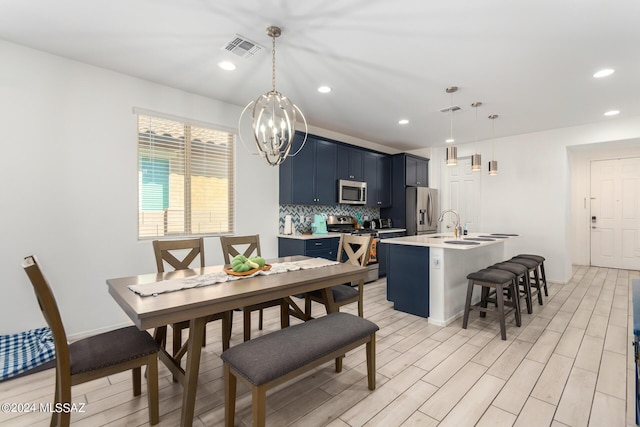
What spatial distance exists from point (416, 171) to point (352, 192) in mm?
1747

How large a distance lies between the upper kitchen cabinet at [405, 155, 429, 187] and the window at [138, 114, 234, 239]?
3.59 meters

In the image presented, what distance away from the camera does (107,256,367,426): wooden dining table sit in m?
1.46

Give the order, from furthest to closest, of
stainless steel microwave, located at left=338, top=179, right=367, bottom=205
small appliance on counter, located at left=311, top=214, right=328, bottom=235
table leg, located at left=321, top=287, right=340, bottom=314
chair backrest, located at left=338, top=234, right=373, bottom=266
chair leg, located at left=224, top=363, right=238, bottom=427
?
stainless steel microwave, located at left=338, top=179, right=367, bottom=205 → small appliance on counter, located at left=311, top=214, right=328, bottom=235 → chair backrest, located at left=338, top=234, right=373, bottom=266 → table leg, located at left=321, top=287, right=340, bottom=314 → chair leg, located at left=224, top=363, right=238, bottom=427

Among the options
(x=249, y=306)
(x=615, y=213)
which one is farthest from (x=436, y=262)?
(x=615, y=213)

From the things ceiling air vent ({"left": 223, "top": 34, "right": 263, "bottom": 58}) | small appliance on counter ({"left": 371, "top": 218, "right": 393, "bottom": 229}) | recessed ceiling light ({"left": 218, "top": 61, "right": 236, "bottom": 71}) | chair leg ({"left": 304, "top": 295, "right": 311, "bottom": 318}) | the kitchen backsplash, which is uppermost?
recessed ceiling light ({"left": 218, "top": 61, "right": 236, "bottom": 71})

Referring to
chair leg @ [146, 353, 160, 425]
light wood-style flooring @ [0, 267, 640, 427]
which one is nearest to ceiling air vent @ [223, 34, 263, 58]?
chair leg @ [146, 353, 160, 425]

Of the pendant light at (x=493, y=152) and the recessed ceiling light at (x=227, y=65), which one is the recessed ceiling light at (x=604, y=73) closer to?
the pendant light at (x=493, y=152)

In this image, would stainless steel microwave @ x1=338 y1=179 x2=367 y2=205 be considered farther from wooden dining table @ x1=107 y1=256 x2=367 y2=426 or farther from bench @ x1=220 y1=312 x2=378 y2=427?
bench @ x1=220 y1=312 x2=378 y2=427

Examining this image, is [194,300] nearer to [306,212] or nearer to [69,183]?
[69,183]

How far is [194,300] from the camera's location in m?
1.56

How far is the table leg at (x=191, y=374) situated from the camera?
1667 mm

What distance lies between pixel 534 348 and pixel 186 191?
3931mm

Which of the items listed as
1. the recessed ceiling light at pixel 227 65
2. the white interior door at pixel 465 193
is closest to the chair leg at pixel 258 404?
the recessed ceiling light at pixel 227 65

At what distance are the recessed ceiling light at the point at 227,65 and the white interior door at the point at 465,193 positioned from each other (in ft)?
16.4
